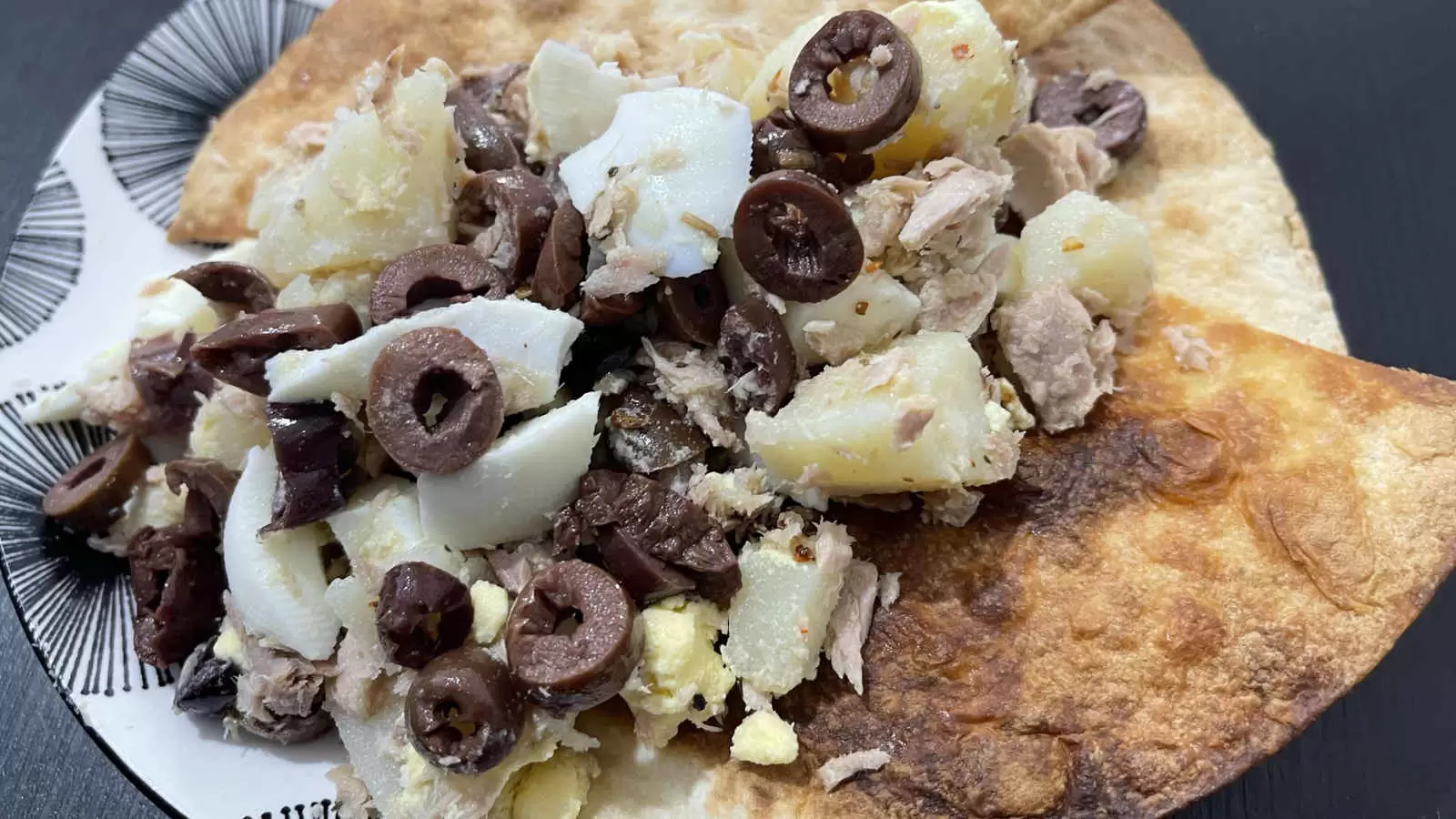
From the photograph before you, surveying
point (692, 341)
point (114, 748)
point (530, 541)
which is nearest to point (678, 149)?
point (692, 341)

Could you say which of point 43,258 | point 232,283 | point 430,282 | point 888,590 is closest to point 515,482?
point 430,282

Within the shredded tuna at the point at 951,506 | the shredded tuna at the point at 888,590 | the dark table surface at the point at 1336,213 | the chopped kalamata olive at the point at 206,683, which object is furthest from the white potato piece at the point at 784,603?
the dark table surface at the point at 1336,213

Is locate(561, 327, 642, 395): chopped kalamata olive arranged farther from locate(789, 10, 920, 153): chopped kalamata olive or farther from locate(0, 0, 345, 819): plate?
locate(0, 0, 345, 819): plate

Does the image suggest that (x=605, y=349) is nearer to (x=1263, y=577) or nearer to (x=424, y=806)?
(x=424, y=806)

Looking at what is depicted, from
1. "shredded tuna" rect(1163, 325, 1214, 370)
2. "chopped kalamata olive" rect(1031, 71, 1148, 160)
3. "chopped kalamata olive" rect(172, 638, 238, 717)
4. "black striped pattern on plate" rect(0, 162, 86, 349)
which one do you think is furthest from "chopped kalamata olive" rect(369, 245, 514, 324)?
"chopped kalamata olive" rect(1031, 71, 1148, 160)

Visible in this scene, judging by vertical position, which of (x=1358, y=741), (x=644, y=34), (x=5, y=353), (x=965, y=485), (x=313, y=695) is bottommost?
(x=1358, y=741)

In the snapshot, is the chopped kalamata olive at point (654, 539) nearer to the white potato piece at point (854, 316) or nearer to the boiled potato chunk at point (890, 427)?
the boiled potato chunk at point (890, 427)
